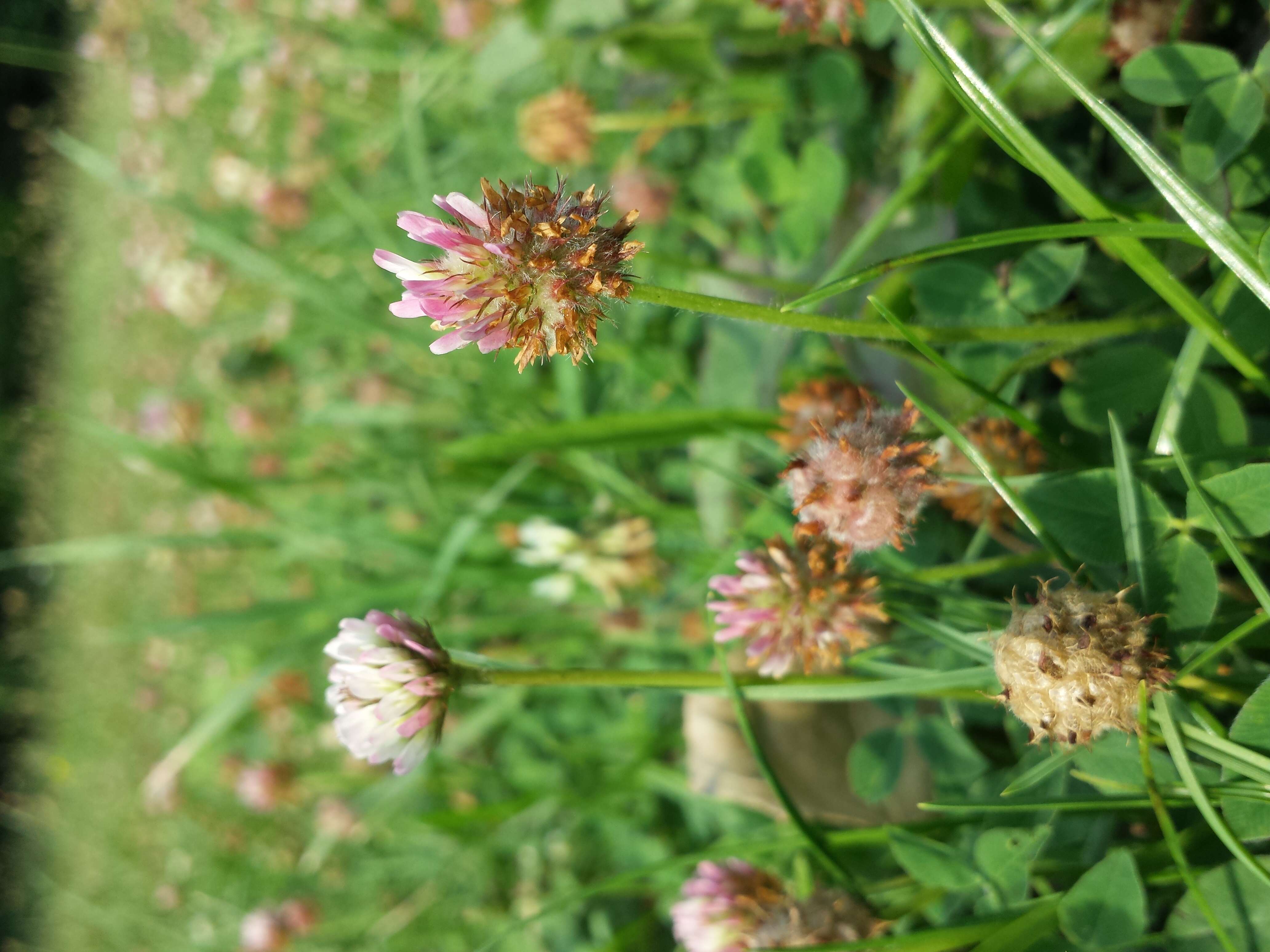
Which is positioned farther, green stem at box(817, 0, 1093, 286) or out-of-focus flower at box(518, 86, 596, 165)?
out-of-focus flower at box(518, 86, 596, 165)

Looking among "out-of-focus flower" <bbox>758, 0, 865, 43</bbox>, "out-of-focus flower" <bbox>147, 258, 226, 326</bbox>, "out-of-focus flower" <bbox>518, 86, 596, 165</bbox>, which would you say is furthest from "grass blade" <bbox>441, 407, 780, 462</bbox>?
"out-of-focus flower" <bbox>147, 258, 226, 326</bbox>

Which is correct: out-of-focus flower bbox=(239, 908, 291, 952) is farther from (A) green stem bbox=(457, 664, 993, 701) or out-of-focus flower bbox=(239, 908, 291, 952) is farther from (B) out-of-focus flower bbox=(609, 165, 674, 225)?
(B) out-of-focus flower bbox=(609, 165, 674, 225)

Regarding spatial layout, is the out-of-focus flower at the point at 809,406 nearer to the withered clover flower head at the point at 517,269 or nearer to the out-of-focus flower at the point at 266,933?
the withered clover flower head at the point at 517,269

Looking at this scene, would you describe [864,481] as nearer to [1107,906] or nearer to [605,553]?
[1107,906]

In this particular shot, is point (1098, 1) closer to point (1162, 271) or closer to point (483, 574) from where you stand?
point (1162, 271)

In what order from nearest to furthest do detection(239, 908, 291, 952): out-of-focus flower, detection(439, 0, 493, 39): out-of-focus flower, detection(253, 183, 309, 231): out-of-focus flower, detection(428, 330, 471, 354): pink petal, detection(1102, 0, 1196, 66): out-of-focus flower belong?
detection(428, 330, 471, 354): pink petal
detection(1102, 0, 1196, 66): out-of-focus flower
detection(439, 0, 493, 39): out-of-focus flower
detection(239, 908, 291, 952): out-of-focus flower
detection(253, 183, 309, 231): out-of-focus flower

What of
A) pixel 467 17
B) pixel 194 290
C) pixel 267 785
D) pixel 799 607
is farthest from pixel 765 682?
pixel 194 290

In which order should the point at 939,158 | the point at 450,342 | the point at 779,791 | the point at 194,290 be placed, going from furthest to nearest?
the point at 194,290
the point at 939,158
the point at 779,791
the point at 450,342
